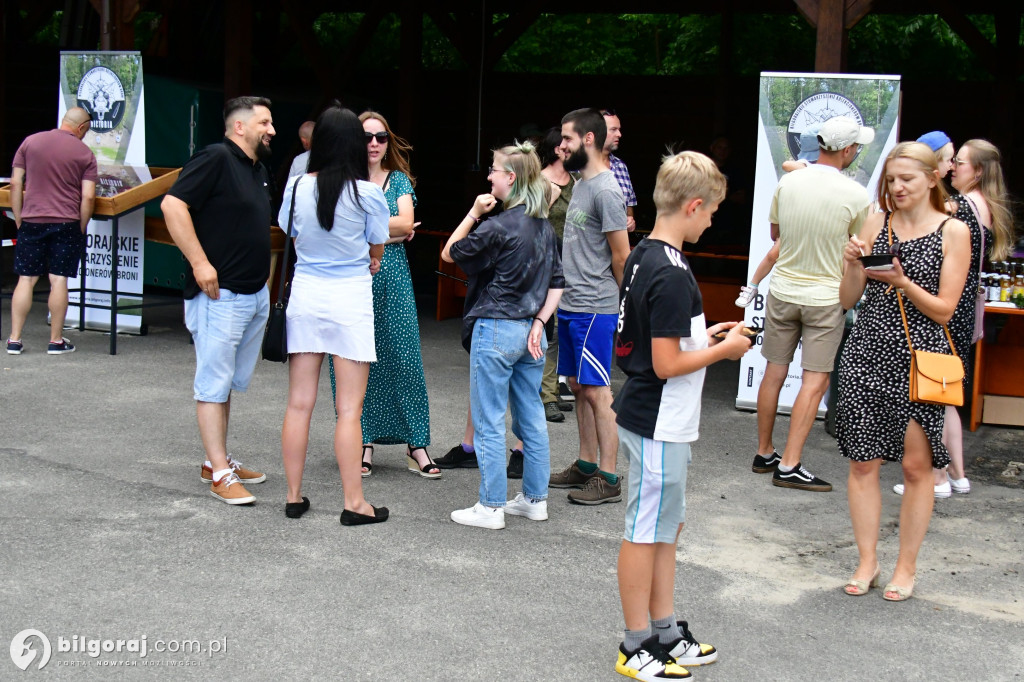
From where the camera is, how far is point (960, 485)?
5.60 metres

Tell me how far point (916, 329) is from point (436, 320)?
277 inches

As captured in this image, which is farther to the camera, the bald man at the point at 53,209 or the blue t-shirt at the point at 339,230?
the bald man at the point at 53,209

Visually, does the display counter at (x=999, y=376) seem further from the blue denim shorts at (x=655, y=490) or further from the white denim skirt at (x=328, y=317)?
the blue denim shorts at (x=655, y=490)

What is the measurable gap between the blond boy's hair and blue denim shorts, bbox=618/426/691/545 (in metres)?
0.69

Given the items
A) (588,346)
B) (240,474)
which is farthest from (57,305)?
(588,346)

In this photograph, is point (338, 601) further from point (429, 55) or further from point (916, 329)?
point (429, 55)

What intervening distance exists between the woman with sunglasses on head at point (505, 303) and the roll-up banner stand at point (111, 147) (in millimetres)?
4992

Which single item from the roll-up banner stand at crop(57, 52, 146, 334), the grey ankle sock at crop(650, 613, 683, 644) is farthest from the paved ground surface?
the roll-up banner stand at crop(57, 52, 146, 334)

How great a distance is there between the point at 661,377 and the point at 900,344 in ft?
4.13

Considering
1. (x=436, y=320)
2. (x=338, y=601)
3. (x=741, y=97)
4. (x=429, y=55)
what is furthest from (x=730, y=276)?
(x=429, y=55)

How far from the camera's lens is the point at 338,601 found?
395cm

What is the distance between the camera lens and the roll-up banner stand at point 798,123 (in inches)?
Result: 261

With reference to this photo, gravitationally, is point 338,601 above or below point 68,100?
below

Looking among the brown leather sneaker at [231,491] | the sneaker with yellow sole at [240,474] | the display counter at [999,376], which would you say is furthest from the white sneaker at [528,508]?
the display counter at [999,376]
